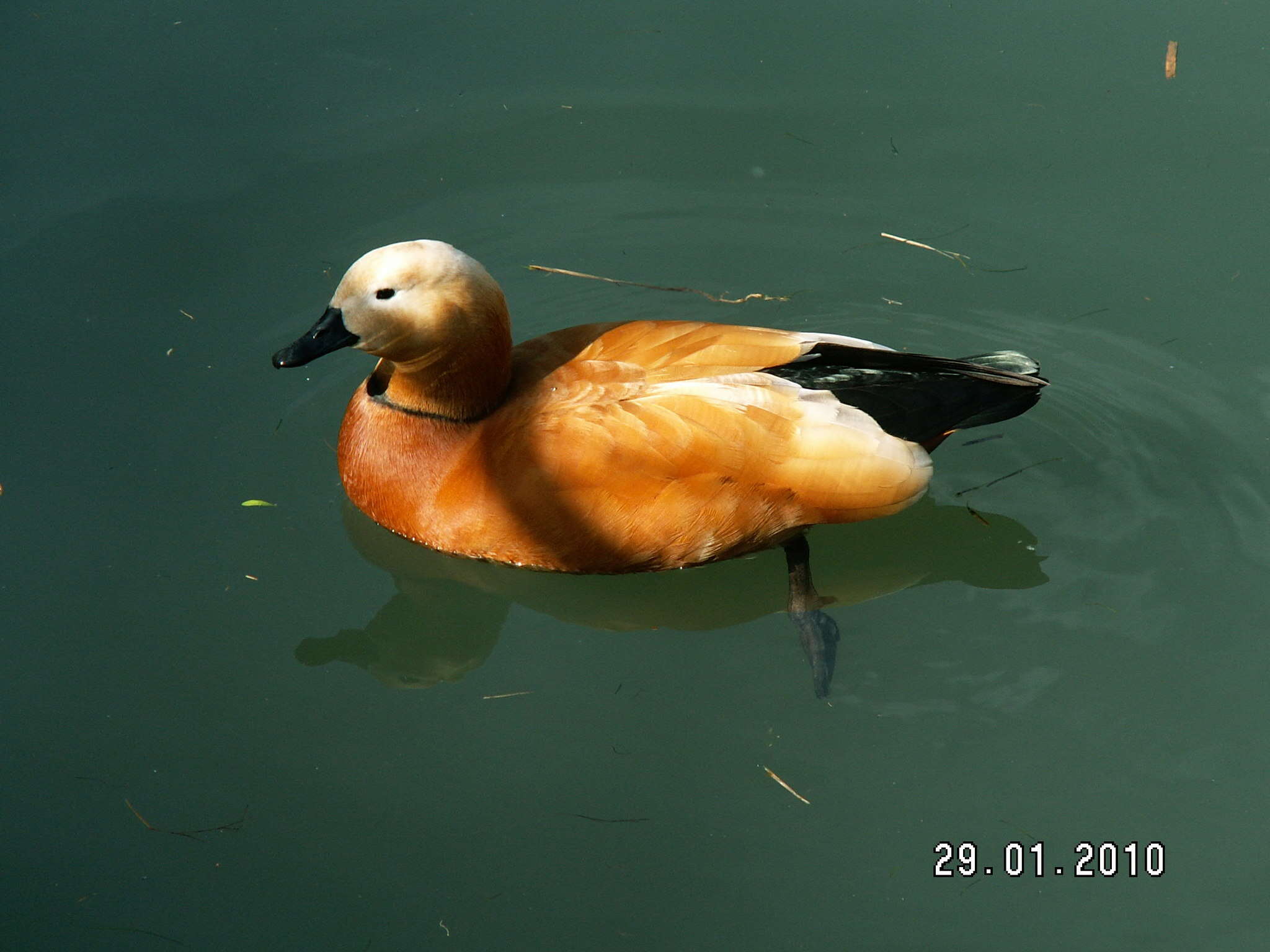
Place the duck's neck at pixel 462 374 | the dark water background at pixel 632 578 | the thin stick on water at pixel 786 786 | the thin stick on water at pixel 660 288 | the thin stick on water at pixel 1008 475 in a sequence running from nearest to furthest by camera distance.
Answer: the dark water background at pixel 632 578
the thin stick on water at pixel 786 786
the duck's neck at pixel 462 374
the thin stick on water at pixel 1008 475
the thin stick on water at pixel 660 288

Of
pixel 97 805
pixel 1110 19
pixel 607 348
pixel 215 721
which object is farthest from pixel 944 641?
pixel 1110 19

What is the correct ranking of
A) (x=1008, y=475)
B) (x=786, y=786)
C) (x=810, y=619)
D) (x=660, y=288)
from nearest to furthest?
(x=786, y=786) → (x=810, y=619) → (x=1008, y=475) → (x=660, y=288)

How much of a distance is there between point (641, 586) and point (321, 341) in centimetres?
121

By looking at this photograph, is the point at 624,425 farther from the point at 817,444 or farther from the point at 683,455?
the point at 817,444

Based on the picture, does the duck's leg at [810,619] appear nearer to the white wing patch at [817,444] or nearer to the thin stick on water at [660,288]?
the white wing patch at [817,444]

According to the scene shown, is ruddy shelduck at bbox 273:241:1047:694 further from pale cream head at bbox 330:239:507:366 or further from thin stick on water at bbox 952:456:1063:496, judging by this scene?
thin stick on water at bbox 952:456:1063:496

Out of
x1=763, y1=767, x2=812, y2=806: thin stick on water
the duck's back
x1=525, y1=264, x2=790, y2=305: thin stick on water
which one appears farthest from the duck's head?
x1=763, y1=767, x2=812, y2=806: thin stick on water

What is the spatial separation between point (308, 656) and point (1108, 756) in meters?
2.25

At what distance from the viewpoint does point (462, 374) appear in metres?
3.62

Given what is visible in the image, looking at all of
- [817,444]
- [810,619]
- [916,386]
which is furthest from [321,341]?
[916,386]

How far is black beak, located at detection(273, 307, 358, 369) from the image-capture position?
3.47m

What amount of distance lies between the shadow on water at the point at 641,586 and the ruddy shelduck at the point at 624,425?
12 cm

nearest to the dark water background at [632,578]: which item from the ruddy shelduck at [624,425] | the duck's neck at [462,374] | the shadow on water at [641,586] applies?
the shadow on water at [641,586]

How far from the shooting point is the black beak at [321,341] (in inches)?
Result: 137
